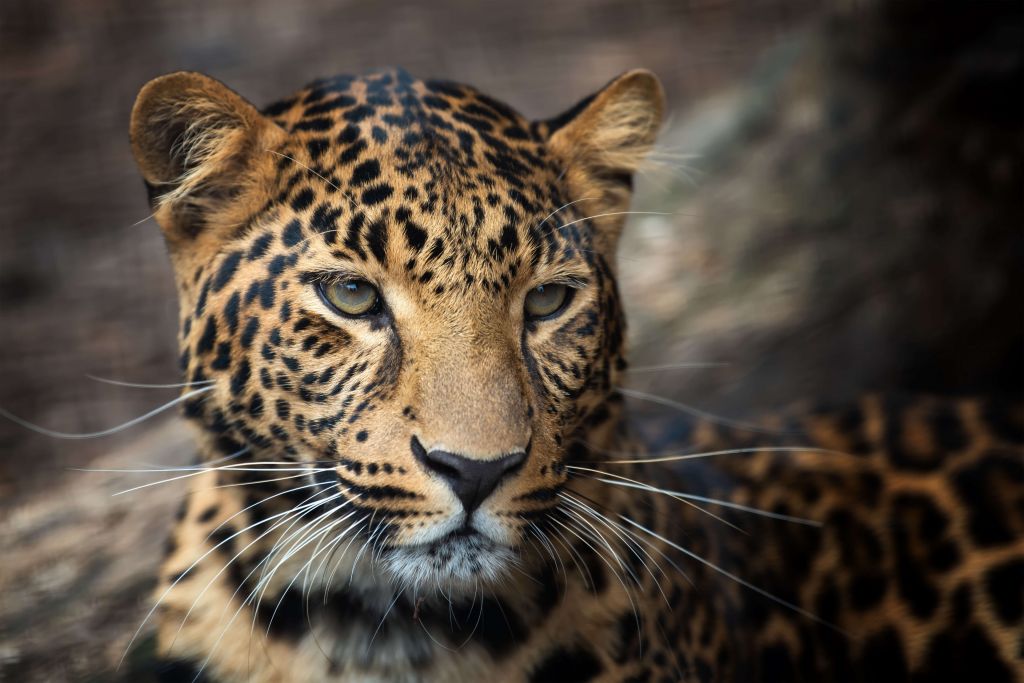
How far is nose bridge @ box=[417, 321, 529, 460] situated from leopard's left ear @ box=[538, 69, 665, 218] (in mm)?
671

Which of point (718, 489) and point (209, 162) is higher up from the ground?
point (209, 162)

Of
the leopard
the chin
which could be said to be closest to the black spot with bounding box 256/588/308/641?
the leopard

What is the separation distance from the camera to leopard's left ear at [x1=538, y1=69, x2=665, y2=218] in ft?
10.1

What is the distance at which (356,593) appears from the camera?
9.43 feet

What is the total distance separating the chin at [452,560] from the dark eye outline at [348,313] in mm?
553

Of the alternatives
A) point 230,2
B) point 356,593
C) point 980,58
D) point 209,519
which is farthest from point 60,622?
point 980,58

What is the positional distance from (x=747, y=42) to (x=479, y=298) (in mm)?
4070

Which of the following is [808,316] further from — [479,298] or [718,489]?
[479,298]

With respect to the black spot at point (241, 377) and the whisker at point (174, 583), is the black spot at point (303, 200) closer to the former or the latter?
the black spot at point (241, 377)

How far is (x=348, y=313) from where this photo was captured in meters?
2.67

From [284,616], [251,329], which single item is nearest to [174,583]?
[284,616]

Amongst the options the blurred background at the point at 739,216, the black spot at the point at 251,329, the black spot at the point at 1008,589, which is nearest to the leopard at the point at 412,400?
the black spot at the point at 251,329

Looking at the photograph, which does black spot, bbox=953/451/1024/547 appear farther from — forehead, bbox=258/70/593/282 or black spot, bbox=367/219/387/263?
black spot, bbox=367/219/387/263

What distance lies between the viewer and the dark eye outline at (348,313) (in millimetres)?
2666
